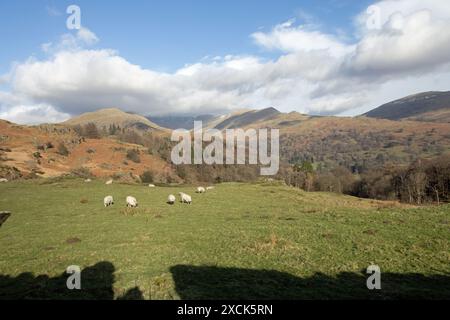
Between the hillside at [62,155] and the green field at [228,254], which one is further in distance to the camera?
the hillside at [62,155]

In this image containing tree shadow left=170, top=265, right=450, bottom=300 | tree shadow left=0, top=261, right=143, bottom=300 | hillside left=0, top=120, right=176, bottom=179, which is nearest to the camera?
tree shadow left=170, top=265, right=450, bottom=300

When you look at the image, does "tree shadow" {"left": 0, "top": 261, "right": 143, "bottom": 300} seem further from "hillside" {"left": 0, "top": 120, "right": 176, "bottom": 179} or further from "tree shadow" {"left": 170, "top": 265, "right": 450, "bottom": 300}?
"hillside" {"left": 0, "top": 120, "right": 176, "bottom": 179}

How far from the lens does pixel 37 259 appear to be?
18.4m

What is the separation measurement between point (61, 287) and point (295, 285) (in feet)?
28.8

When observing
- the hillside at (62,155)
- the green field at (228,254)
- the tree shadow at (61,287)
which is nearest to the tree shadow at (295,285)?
the green field at (228,254)

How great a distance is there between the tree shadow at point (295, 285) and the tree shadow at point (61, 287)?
2.28 m

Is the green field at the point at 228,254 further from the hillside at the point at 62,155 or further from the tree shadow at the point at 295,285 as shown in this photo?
the hillside at the point at 62,155

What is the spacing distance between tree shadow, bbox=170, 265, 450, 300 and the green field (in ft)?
0.12

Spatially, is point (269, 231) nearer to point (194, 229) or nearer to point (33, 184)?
point (194, 229)

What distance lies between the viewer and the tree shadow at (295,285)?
40.4ft

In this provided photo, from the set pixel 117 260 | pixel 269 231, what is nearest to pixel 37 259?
pixel 117 260

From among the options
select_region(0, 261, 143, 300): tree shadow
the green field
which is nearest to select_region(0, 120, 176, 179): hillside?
the green field

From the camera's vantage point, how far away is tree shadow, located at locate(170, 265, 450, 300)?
12.3 meters

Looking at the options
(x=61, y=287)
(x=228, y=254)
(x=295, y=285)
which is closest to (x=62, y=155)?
(x=228, y=254)
